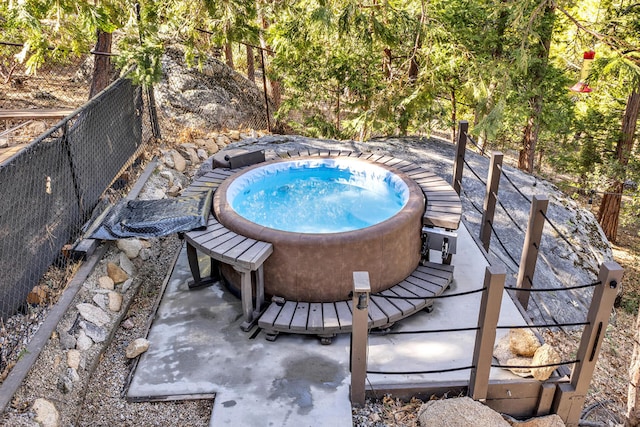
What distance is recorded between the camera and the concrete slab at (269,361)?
350 centimetres

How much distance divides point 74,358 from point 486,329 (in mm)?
3320

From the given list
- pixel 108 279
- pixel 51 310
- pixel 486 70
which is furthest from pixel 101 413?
pixel 486 70

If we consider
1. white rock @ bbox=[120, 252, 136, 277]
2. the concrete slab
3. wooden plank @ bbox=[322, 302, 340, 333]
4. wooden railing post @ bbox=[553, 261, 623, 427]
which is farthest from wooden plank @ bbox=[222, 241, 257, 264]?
wooden railing post @ bbox=[553, 261, 623, 427]

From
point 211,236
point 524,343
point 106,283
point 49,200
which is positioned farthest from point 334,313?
point 49,200

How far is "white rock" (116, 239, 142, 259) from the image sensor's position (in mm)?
5285

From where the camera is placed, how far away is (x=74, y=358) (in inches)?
149

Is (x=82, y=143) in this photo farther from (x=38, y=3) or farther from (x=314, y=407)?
(x=314, y=407)

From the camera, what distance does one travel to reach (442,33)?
7.96 meters

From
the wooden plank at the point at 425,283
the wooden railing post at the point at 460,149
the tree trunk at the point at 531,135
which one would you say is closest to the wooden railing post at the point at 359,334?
the wooden plank at the point at 425,283

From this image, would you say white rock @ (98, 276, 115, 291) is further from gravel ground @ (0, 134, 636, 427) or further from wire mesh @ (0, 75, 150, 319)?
wire mesh @ (0, 75, 150, 319)

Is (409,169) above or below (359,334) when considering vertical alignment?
above

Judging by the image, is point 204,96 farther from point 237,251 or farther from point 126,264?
point 237,251

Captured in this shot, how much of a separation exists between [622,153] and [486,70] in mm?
4912

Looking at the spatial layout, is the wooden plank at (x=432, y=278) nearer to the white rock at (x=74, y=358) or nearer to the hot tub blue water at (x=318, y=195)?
the hot tub blue water at (x=318, y=195)
